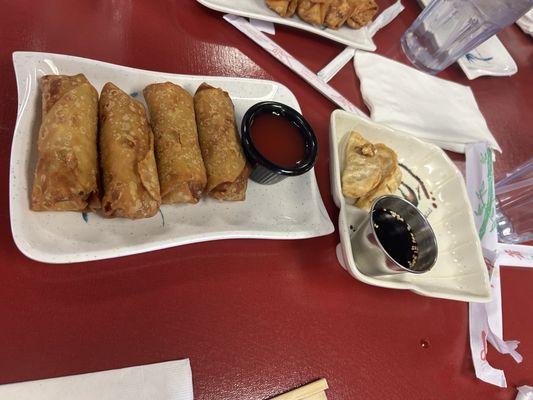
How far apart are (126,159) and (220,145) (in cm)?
37

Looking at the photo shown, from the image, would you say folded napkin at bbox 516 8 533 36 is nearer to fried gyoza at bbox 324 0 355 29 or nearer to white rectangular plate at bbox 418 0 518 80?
white rectangular plate at bbox 418 0 518 80

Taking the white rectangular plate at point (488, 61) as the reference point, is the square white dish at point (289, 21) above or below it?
below

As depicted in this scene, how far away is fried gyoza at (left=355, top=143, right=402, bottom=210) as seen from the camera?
1766 millimetres

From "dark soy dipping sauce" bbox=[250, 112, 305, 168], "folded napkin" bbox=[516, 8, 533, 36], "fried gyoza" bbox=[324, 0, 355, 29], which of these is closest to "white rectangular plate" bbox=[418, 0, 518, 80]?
"folded napkin" bbox=[516, 8, 533, 36]

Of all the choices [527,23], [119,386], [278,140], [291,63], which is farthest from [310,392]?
[527,23]

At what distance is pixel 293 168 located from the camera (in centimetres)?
151

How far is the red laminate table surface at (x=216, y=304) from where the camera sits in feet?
3.99

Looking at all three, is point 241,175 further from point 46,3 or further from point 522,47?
point 522,47

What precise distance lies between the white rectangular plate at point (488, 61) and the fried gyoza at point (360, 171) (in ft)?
4.38

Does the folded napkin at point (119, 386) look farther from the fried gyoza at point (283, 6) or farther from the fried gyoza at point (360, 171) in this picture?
the fried gyoza at point (283, 6)

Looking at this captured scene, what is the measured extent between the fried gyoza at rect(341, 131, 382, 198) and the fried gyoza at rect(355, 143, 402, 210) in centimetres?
4

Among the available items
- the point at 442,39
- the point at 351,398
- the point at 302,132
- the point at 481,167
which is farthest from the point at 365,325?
the point at 442,39

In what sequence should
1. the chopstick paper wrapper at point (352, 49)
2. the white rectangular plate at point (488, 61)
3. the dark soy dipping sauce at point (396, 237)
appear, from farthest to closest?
1. the white rectangular plate at point (488, 61)
2. the chopstick paper wrapper at point (352, 49)
3. the dark soy dipping sauce at point (396, 237)

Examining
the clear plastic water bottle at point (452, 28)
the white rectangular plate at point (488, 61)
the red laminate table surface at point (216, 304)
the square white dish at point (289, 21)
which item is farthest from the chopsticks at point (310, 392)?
the white rectangular plate at point (488, 61)
